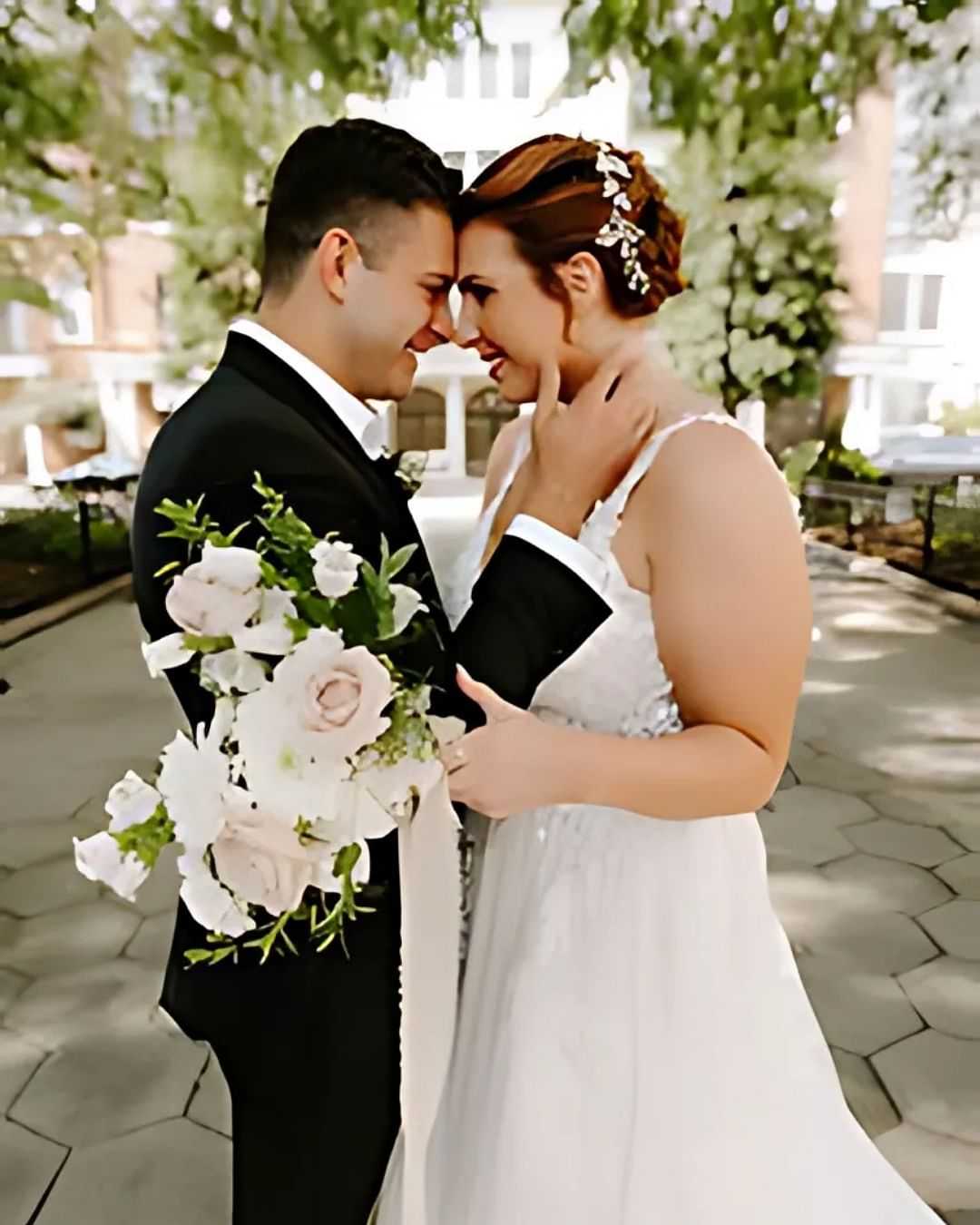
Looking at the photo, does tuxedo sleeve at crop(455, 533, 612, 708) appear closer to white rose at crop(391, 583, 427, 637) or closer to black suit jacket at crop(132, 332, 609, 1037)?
black suit jacket at crop(132, 332, 609, 1037)

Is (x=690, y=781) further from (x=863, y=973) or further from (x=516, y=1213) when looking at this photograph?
(x=863, y=973)

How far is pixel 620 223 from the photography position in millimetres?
1058

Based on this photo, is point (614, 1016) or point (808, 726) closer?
point (614, 1016)

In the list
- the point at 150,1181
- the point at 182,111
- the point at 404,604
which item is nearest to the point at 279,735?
the point at 404,604

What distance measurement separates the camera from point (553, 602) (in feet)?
3.11

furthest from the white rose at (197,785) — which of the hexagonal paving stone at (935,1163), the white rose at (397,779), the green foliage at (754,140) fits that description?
the green foliage at (754,140)

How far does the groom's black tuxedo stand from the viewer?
0.95m

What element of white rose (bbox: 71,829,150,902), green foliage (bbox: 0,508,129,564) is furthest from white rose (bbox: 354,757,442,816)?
green foliage (bbox: 0,508,129,564)

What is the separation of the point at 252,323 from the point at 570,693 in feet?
1.67

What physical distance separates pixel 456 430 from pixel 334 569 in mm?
2031

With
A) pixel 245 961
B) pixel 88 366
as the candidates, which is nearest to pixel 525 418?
pixel 245 961

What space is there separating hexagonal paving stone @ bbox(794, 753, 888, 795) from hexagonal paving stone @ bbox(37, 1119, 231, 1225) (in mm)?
2352

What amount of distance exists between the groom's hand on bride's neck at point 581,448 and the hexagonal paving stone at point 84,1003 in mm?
1862

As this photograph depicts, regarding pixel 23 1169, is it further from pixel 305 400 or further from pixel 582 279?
pixel 582 279
